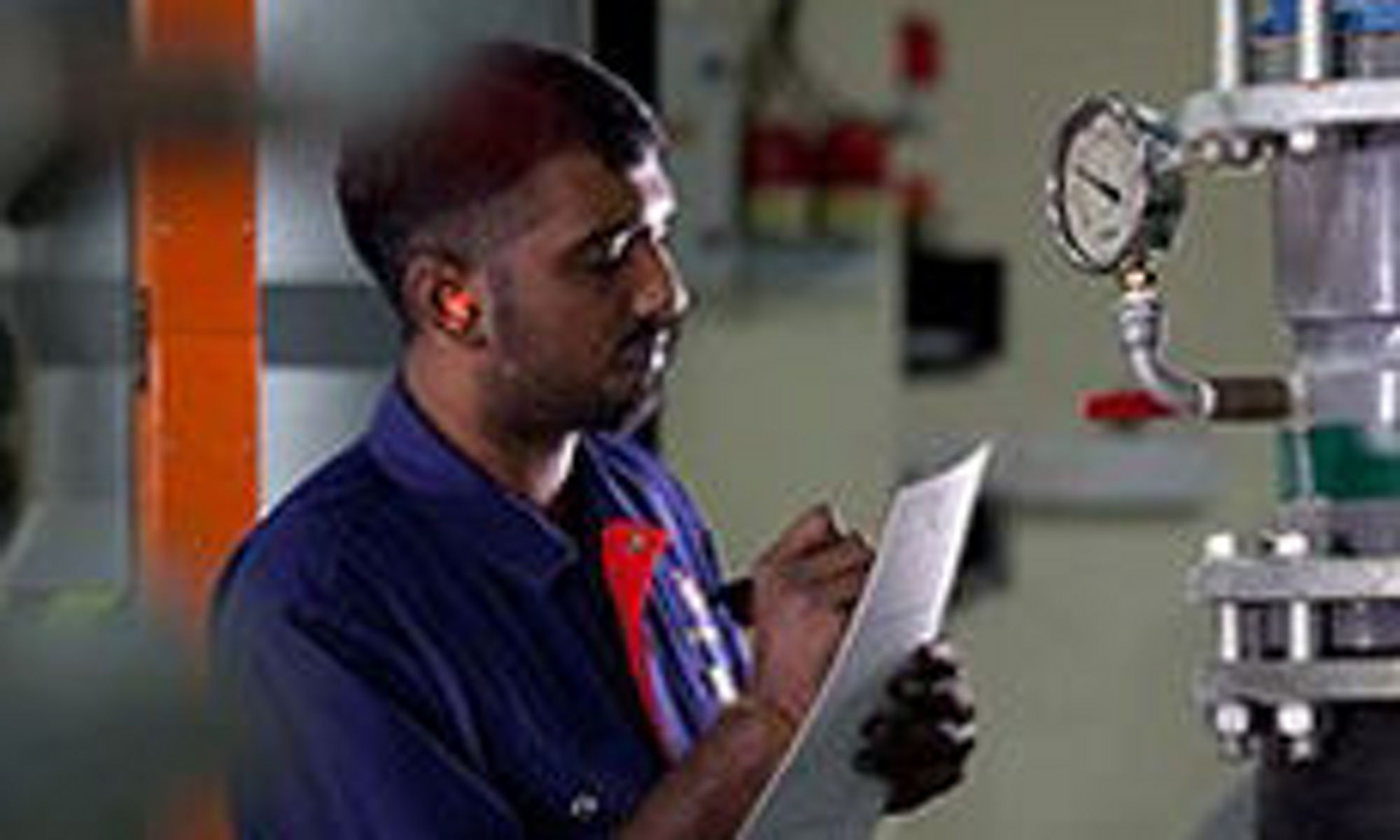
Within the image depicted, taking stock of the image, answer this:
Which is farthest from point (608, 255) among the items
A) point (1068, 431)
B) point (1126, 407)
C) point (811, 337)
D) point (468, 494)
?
point (1068, 431)

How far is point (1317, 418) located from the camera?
819mm

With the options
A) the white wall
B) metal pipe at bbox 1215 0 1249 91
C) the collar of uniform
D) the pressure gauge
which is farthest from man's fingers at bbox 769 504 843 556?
the white wall

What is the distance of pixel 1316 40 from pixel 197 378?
0.74 metres

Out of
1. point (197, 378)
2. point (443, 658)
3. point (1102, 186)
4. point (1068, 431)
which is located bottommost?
point (1068, 431)

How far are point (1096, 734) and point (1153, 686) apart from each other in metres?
0.08

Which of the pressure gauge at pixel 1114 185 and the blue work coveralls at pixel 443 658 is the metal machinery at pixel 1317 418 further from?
the blue work coveralls at pixel 443 658

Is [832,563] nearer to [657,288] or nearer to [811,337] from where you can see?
[657,288]

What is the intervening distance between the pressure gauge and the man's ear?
0.44 meters

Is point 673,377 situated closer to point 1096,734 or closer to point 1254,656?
point 1096,734

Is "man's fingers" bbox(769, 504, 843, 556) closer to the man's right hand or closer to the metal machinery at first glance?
the man's right hand

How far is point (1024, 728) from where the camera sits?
2.96 m

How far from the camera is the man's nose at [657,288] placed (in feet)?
4.27

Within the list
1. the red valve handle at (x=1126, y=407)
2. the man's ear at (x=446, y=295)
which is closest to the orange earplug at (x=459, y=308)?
the man's ear at (x=446, y=295)

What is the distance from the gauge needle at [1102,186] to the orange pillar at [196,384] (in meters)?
0.38
